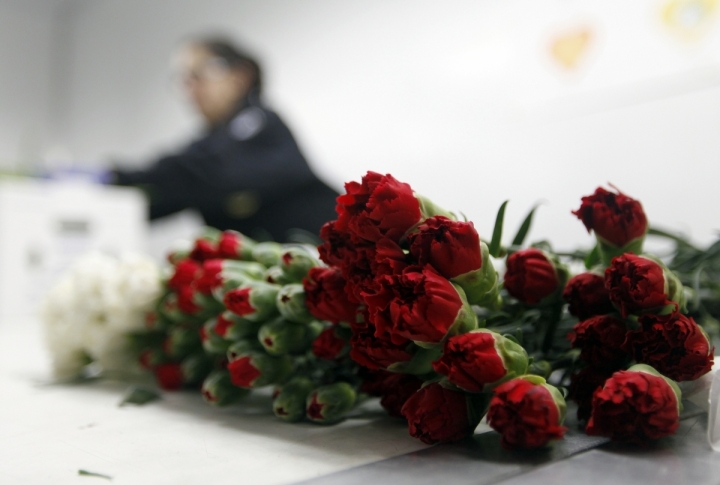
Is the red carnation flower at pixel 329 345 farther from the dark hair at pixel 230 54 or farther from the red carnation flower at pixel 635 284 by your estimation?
the dark hair at pixel 230 54

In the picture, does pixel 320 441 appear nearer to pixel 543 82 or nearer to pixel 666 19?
pixel 666 19

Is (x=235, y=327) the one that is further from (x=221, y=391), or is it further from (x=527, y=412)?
(x=527, y=412)

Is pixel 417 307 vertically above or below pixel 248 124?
below

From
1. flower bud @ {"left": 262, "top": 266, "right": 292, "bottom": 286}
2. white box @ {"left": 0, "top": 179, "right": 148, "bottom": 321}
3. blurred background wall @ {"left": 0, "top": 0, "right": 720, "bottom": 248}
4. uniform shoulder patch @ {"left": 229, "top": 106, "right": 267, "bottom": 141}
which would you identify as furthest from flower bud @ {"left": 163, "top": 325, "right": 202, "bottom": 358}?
uniform shoulder patch @ {"left": 229, "top": 106, "right": 267, "bottom": 141}

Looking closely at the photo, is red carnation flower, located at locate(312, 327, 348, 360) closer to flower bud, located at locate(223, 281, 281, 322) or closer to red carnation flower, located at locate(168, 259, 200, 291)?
flower bud, located at locate(223, 281, 281, 322)

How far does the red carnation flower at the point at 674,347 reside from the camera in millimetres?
313

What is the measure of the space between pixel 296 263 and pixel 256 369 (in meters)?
0.07

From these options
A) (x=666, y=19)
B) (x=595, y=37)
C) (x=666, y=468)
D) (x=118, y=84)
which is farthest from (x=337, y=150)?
(x=666, y=468)

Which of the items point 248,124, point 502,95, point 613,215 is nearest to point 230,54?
point 248,124

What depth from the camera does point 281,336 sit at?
39 centimetres

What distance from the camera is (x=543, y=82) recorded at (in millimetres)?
2072

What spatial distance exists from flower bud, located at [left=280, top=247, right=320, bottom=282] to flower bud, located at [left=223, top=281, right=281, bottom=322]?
2 cm

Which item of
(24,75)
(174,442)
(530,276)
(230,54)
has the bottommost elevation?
(174,442)

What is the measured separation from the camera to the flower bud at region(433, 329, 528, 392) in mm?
294
